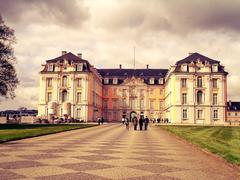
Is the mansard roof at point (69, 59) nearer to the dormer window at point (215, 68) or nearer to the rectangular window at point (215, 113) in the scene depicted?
the dormer window at point (215, 68)

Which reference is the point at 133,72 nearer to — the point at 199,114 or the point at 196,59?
the point at 196,59

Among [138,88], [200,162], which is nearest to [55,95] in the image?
[138,88]

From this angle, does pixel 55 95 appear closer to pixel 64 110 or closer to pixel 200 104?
pixel 64 110

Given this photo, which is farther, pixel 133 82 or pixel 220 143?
pixel 133 82

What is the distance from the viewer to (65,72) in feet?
249

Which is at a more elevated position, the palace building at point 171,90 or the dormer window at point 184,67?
the dormer window at point 184,67

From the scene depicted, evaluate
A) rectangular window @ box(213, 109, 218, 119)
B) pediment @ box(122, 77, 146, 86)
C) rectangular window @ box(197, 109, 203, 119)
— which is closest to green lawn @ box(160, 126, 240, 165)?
rectangular window @ box(197, 109, 203, 119)

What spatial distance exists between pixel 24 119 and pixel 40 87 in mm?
18391

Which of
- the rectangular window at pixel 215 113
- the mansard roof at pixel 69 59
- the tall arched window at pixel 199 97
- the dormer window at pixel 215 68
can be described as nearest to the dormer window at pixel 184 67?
the tall arched window at pixel 199 97

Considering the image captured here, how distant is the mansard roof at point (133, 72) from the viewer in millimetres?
97188

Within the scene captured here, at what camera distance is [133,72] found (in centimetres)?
9962

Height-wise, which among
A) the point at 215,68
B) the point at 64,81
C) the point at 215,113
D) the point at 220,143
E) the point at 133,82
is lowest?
the point at 220,143

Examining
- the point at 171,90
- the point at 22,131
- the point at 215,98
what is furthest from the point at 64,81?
the point at 22,131

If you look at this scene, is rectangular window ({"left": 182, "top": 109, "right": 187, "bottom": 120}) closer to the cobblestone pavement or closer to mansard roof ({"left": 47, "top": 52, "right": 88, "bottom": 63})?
mansard roof ({"left": 47, "top": 52, "right": 88, "bottom": 63})
